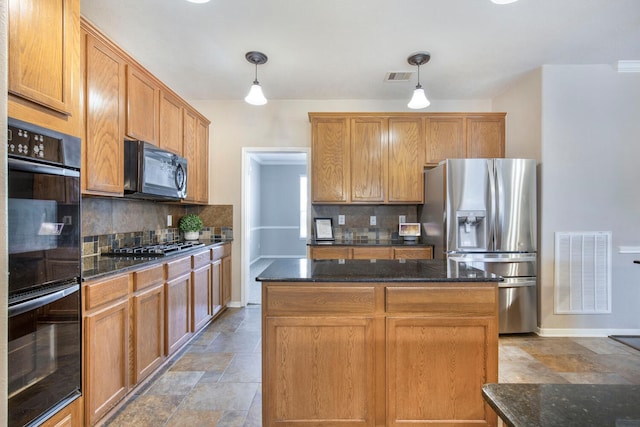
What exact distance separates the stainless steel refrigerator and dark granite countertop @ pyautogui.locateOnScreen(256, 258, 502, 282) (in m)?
1.28

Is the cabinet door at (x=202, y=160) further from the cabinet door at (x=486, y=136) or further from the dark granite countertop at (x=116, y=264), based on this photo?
the cabinet door at (x=486, y=136)

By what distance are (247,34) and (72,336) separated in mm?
2437

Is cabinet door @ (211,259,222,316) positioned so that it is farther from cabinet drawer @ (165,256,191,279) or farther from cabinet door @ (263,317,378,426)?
cabinet door @ (263,317,378,426)

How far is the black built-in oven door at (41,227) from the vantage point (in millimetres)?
1157

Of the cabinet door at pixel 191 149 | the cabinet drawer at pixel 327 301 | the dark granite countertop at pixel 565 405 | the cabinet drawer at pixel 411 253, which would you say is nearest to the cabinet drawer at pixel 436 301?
the cabinet drawer at pixel 327 301

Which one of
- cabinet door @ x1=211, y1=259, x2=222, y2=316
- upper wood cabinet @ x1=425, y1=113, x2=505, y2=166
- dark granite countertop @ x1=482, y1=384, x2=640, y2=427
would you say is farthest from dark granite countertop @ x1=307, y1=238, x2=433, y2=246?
dark granite countertop @ x1=482, y1=384, x2=640, y2=427

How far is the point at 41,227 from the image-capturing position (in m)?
1.28

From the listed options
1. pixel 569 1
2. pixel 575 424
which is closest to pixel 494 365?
pixel 575 424

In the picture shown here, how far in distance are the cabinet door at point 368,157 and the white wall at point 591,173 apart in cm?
163

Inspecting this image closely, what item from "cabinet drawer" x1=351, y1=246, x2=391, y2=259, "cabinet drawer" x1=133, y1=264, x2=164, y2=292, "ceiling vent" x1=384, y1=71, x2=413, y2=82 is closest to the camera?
"cabinet drawer" x1=133, y1=264, x2=164, y2=292

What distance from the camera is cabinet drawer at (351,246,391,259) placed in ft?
11.7

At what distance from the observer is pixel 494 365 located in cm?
164

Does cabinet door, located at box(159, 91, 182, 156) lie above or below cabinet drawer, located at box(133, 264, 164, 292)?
above

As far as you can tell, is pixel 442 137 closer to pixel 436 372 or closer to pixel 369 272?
pixel 369 272
